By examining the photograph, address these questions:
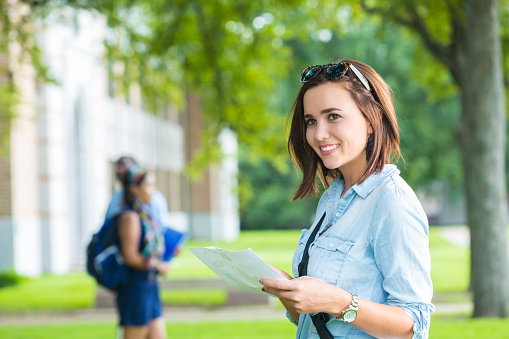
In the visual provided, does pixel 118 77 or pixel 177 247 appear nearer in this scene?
pixel 177 247

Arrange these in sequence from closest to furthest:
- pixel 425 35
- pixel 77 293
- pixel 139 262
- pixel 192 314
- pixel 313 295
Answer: pixel 313 295
pixel 139 262
pixel 425 35
pixel 192 314
pixel 77 293

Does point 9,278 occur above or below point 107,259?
below

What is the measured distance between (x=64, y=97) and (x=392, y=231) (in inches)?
726

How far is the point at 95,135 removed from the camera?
21.1 metres

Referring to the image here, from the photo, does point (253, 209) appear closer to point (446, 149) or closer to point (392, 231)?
point (446, 149)

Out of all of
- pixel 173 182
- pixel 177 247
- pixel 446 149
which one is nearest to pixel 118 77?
pixel 177 247

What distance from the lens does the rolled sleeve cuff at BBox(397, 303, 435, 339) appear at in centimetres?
203

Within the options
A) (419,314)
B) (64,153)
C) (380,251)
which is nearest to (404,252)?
(380,251)

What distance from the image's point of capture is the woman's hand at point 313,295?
196 centimetres

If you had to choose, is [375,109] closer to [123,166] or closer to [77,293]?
[123,166]

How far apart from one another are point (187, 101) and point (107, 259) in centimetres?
2877

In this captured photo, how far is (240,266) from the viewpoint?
2150 millimetres

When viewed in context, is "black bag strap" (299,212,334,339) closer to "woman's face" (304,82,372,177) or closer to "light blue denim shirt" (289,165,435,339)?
"light blue denim shirt" (289,165,435,339)

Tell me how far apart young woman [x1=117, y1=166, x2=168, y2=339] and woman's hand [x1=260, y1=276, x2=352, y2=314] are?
3.56 meters
